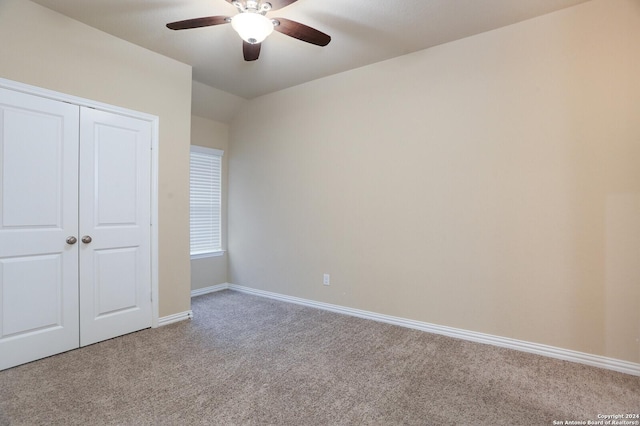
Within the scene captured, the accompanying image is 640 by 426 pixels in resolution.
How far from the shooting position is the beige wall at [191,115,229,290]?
4.38 meters

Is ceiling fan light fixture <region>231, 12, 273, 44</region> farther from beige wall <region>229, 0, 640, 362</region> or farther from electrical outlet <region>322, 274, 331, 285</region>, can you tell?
electrical outlet <region>322, 274, 331, 285</region>

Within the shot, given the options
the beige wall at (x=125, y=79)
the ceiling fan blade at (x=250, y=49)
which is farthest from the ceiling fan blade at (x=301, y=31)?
the beige wall at (x=125, y=79)

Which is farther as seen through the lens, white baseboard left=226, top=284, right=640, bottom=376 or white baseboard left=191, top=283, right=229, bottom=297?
white baseboard left=191, top=283, right=229, bottom=297

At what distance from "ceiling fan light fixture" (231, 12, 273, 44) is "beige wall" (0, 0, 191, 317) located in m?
1.50

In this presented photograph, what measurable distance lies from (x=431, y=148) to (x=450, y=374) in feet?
6.47

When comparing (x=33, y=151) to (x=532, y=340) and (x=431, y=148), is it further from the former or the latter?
(x=532, y=340)

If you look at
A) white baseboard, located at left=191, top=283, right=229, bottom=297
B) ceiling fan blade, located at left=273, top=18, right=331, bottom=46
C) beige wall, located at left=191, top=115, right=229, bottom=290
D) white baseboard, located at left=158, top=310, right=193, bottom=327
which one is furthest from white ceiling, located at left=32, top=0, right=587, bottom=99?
white baseboard, located at left=191, top=283, right=229, bottom=297

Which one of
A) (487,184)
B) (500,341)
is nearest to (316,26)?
(487,184)

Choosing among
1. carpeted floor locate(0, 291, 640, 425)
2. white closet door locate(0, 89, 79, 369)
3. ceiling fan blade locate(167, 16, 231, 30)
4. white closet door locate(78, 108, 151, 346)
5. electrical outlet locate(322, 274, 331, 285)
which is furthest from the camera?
electrical outlet locate(322, 274, 331, 285)

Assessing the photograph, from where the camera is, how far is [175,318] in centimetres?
335

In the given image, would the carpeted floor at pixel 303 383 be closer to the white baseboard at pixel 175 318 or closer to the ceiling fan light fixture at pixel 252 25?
the white baseboard at pixel 175 318

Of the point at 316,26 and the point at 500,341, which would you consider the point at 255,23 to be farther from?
the point at 500,341

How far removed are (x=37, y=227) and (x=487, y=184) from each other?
3741 mm

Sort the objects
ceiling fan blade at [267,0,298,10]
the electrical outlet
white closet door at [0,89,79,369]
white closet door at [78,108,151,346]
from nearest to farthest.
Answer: ceiling fan blade at [267,0,298,10], white closet door at [0,89,79,369], white closet door at [78,108,151,346], the electrical outlet
